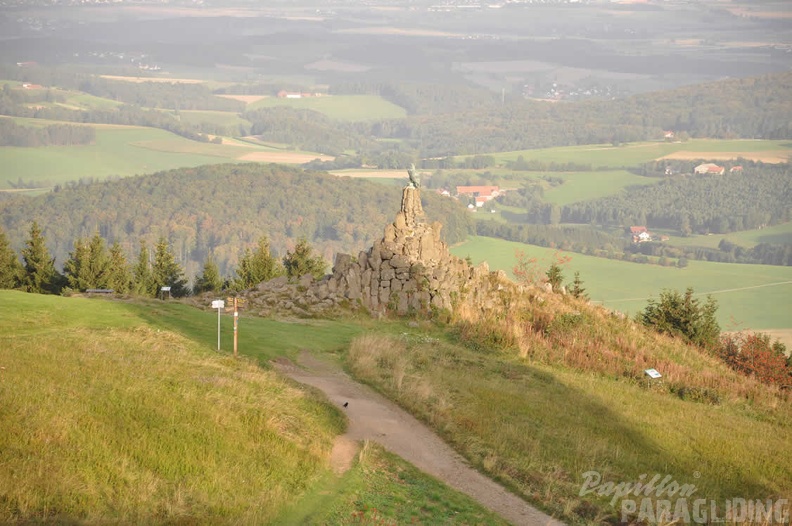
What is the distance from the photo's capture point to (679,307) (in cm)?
4288

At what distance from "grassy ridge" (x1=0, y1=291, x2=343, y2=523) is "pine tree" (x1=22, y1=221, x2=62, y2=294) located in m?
26.7

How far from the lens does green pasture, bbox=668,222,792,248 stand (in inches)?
5915

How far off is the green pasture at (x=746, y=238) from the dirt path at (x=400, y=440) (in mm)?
130138

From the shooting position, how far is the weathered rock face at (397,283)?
125 feet

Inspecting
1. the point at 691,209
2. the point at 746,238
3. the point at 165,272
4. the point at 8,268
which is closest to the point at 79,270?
the point at 8,268

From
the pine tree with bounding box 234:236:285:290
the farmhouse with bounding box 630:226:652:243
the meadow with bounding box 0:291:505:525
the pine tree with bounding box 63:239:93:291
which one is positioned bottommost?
the farmhouse with bounding box 630:226:652:243

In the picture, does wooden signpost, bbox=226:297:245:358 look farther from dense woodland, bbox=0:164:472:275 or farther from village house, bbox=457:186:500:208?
village house, bbox=457:186:500:208

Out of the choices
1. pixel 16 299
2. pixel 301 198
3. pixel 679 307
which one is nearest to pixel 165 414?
pixel 16 299

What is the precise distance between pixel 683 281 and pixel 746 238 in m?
44.3

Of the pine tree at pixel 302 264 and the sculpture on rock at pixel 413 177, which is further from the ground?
the sculpture on rock at pixel 413 177

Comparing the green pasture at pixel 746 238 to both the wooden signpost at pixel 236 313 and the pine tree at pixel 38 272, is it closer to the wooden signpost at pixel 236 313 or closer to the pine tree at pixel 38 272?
the pine tree at pixel 38 272

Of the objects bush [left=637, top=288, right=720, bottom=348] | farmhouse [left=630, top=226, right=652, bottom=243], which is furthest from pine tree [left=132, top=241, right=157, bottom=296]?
farmhouse [left=630, top=226, right=652, bottom=243]

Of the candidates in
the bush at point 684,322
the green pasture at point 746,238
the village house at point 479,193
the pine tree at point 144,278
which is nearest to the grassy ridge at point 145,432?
the bush at point 684,322

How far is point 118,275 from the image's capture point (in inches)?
2173
